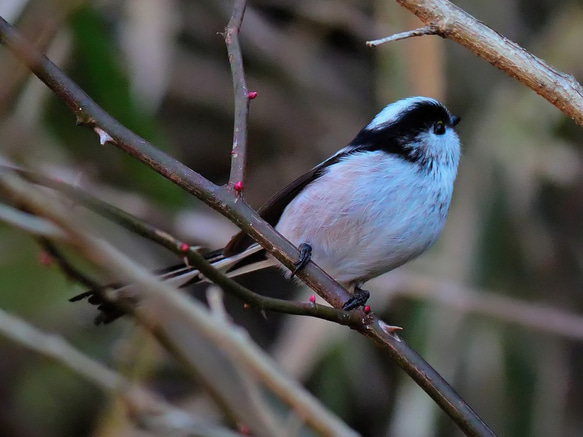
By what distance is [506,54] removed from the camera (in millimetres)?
1426

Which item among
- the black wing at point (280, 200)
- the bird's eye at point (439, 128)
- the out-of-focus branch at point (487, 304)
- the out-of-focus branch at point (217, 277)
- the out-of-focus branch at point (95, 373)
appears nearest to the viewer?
the out-of-focus branch at point (217, 277)

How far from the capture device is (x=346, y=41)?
13.5 ft

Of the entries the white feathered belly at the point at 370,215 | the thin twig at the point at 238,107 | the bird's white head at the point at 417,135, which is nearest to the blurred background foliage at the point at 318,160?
the bird's white head at the point at 417,135

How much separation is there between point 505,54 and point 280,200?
88 centimetres

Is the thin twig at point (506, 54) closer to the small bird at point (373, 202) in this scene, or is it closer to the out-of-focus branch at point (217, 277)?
the out-of-focus branch at point (217, 277)

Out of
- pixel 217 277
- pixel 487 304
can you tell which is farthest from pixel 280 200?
pixel 487 304

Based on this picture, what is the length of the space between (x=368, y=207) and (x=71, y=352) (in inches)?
31.8

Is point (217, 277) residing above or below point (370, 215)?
below

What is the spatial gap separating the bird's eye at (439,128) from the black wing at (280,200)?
23cm

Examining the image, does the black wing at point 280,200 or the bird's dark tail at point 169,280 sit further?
the black wing at point 280,200

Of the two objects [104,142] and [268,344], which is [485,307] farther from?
[104,142]

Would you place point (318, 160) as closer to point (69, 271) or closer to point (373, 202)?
point (373, 202)

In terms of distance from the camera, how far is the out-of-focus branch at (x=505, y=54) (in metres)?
1.41

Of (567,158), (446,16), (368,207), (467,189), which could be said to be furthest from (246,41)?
(446,16)
